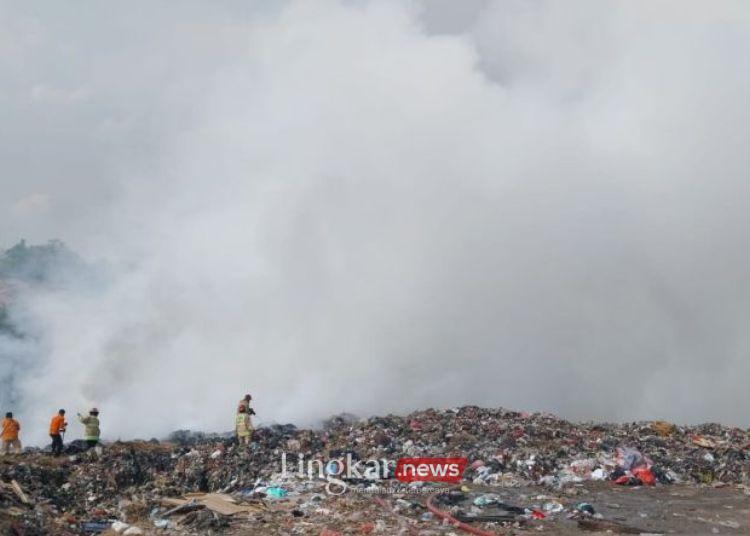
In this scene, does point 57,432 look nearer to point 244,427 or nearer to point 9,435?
point 9,435

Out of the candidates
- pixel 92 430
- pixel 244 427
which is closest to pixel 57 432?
pixel 92 430

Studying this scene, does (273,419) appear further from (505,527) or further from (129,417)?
(505,527)

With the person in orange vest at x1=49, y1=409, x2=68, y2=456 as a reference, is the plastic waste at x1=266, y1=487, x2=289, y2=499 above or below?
below

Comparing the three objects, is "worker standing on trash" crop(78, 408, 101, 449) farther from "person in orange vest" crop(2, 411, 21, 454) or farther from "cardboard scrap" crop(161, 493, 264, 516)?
"cardboard scrap" crop(161, 493, 264, 516)

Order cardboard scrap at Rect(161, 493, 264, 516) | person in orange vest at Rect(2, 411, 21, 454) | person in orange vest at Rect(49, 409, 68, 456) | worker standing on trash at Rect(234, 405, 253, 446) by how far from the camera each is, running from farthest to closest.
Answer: worker standing on trash at Rect(234, 405, 253, 446)
person in orange vest at Rect(2, 411, 21, 454)
person in orange vest at Rect(49, 409, 68, 456)
cardboard scrap at Rect(161, 493, 264, 516)

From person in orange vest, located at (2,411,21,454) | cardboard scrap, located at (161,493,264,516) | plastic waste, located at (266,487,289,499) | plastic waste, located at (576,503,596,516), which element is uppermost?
person in orange vest, located at (2,411,21,454)

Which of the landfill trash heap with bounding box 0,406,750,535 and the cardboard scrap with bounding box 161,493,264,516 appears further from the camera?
the cardboard scrap with bounding box 161,493,264,516

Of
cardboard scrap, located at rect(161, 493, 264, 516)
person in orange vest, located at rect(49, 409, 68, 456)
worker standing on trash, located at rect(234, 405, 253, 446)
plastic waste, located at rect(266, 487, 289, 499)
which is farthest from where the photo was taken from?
worker standing on trash, located at rect(234, 405, 253, 446)

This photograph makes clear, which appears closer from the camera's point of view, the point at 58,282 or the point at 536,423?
the point at 536,423

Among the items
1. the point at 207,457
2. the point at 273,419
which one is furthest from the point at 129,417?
the point at 207,457

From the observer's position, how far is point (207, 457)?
42.5 ft

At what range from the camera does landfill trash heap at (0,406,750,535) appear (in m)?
9.52

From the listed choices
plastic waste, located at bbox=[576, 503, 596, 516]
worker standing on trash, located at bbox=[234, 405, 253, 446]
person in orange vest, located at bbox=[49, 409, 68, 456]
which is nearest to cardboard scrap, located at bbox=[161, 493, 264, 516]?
worker standing on trash, located at bbox=[234, 405, 253, 446]

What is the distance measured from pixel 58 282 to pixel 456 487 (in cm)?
3349
